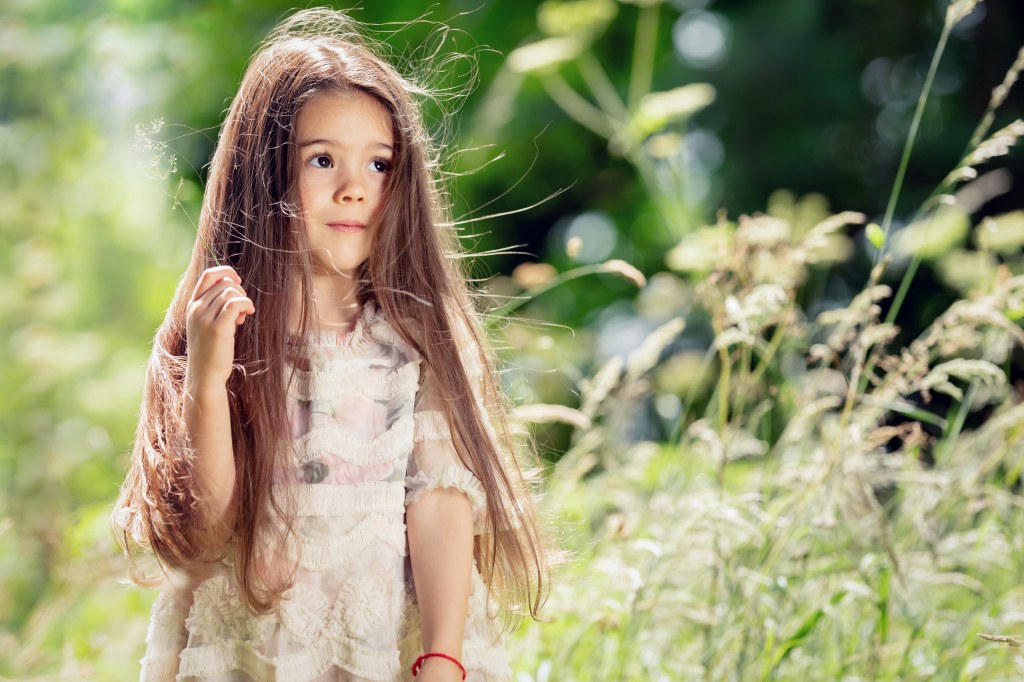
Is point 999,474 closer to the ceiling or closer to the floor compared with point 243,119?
closer to the floor

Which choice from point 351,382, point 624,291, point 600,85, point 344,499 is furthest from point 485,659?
point 624,291

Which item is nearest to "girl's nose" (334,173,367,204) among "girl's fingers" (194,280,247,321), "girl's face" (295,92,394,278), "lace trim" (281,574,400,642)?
"girl's face" (295,92,394,278)

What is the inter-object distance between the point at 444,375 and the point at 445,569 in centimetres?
23

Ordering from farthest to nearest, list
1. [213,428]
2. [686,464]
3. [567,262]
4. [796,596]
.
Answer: [567,262], [686,464], [796,596], [213,428]

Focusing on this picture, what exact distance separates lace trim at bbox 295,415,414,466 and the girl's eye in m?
0.31

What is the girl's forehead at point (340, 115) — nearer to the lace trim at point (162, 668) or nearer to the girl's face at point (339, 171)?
the girl's face at point (339, 171)

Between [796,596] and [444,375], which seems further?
[796,596]

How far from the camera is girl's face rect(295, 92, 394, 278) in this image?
132cm

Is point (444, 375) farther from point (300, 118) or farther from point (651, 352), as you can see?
point (651, 352)


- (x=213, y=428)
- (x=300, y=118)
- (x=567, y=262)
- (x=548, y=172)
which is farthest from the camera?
(x=548, y=172)

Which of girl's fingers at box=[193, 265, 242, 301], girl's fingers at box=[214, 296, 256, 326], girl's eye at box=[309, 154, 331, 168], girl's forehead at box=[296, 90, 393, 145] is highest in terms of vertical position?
girl's forehead at box=[296, 90, 393, 145]

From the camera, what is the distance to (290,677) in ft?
4.01

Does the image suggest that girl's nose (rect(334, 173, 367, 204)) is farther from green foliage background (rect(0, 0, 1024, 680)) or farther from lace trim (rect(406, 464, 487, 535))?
lace trim (rect(406, 464, 487, 535))

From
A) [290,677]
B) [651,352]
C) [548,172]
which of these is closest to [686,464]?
[651,352]
